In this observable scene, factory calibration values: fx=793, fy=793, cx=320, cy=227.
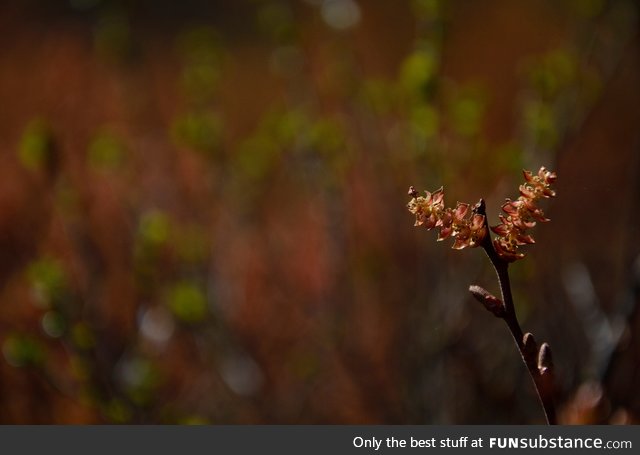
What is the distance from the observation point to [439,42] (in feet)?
4.91

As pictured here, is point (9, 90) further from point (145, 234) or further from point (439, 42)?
point (439, 42)

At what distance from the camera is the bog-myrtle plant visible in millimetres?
589

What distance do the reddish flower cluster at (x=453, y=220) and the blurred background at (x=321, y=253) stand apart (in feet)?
1.25

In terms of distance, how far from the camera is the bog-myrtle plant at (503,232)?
59 centimetres

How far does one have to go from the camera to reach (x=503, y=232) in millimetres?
604

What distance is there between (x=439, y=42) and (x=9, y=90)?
7.28ft

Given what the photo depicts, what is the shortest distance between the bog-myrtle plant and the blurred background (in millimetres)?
309

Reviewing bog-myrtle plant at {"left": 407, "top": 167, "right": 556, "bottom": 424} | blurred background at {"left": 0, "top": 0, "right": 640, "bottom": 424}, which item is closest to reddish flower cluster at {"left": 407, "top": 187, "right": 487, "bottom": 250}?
bog-myrtle plant at {"left": 407, "top": 167, "right": 556, "bottom": 424}

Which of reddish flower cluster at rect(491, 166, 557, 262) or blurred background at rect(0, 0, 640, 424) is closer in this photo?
reddish flower cluster at rect(491, 166, 557, 262)

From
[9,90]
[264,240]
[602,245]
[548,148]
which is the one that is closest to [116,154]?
[264,240]

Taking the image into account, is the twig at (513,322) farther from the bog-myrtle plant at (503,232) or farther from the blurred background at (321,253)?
the blurred background at (321,253)

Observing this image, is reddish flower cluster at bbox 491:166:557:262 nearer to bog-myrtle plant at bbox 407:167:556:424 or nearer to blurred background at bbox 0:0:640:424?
bog-myrtle plant at bbox 407:167:556:424

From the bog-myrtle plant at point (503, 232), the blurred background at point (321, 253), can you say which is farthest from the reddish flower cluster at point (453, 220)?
the blurred background at point (321, 253)

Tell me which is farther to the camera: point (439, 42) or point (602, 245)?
point (602, 245)
